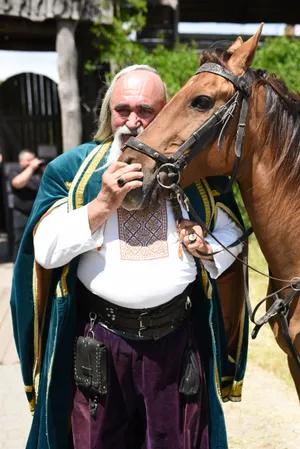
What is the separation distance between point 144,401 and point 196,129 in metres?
1.03

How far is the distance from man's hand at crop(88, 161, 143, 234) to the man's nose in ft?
0.81

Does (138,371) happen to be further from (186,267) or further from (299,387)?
(299,387)

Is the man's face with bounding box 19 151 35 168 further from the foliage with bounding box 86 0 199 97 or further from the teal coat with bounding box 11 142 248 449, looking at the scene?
the teal coat with bounding box 11 142 248 449

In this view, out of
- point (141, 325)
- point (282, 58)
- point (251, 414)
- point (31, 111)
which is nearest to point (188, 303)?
point (141, 325)

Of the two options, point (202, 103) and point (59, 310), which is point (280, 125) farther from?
point (59, 310)

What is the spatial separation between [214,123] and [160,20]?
22.2ft

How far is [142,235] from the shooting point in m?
1.87

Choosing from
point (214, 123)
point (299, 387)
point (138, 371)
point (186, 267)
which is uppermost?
point (214, 123)

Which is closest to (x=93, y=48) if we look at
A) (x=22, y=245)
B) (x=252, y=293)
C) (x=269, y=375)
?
(x=252, y=293)

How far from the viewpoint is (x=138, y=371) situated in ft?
6.28

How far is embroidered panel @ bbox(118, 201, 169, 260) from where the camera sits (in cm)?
186

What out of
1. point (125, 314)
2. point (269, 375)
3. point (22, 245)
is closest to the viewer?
point (125, 314)

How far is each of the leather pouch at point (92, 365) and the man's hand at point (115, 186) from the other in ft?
1.61

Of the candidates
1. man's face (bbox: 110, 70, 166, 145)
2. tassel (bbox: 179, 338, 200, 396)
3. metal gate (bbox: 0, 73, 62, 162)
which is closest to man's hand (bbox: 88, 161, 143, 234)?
man's face (bbox: 110, 70, 166, 145)
